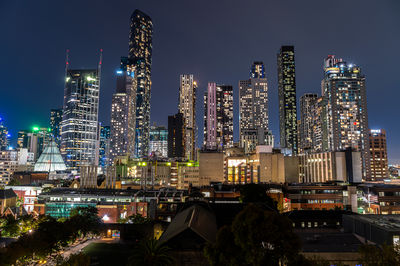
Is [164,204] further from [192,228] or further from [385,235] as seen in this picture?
[385,235]

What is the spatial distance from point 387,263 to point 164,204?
51.5m

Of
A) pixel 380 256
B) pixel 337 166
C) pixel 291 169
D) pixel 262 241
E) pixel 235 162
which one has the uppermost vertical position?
pixel 235 162

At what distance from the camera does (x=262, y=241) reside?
1967 centimetres

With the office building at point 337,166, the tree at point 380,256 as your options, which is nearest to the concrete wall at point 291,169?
the office building at point 337,166

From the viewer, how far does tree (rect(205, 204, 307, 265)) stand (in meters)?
19.3

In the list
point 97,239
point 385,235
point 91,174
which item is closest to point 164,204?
point 97,239

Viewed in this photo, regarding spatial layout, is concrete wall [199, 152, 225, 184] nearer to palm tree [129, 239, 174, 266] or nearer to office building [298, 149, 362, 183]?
office building [298, 149, 362, 183]

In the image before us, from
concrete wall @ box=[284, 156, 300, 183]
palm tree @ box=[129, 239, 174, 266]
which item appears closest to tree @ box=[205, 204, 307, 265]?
palm tree @ box=[129, 239, 174, 266]

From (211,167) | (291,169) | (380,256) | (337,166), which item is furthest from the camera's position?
(291,169)

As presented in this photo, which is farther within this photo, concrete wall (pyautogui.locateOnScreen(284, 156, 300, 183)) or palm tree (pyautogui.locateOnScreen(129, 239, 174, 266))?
concrete wall (pyautogui.locateOnScreen(284, 156, 300, 183))

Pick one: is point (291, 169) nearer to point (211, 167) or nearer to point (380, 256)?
point (211, 167)

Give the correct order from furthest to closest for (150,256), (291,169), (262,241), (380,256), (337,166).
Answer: (291,169) → (337,166) → (150,256) → (380,256) → (262,241)

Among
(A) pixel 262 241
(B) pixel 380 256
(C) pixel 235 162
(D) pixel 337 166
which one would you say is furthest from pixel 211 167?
(A) pixel 262 241

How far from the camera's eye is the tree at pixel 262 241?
1934cm
